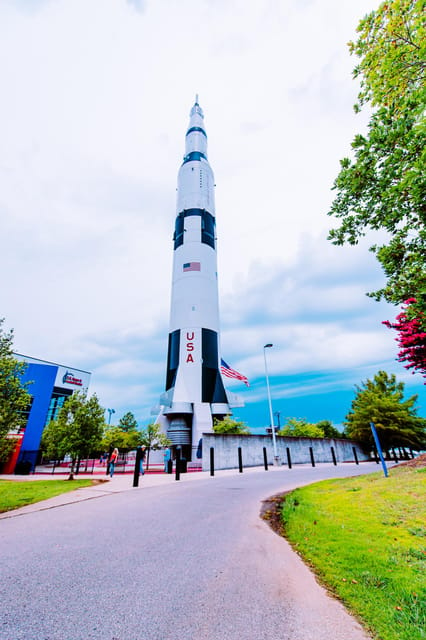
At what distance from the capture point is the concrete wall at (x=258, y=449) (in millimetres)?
Result: 21656

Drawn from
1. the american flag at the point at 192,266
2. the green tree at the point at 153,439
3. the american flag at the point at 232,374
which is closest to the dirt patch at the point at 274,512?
the green tree at the point at 153,439

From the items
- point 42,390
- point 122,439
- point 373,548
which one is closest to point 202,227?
point 122,439

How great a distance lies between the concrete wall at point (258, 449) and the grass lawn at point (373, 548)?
13.8 m

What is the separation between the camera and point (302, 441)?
28781 mm

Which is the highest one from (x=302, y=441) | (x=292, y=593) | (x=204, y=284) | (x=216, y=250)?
(x=216, y=250)

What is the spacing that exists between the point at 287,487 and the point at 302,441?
18725 millimetres

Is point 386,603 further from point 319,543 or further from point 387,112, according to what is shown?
point 387,112

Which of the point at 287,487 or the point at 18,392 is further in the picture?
the point at 287,487

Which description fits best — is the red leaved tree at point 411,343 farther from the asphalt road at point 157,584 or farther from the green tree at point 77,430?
the green tree at point 77,430

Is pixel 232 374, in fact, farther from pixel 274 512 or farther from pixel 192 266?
pixel 274 512

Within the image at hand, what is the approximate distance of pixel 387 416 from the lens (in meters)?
28.3

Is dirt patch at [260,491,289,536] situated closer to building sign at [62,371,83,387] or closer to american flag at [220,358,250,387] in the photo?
american flag at [220,358,250,387]

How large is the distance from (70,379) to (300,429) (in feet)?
103

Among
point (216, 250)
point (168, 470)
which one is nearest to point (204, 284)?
point (216, 250)
